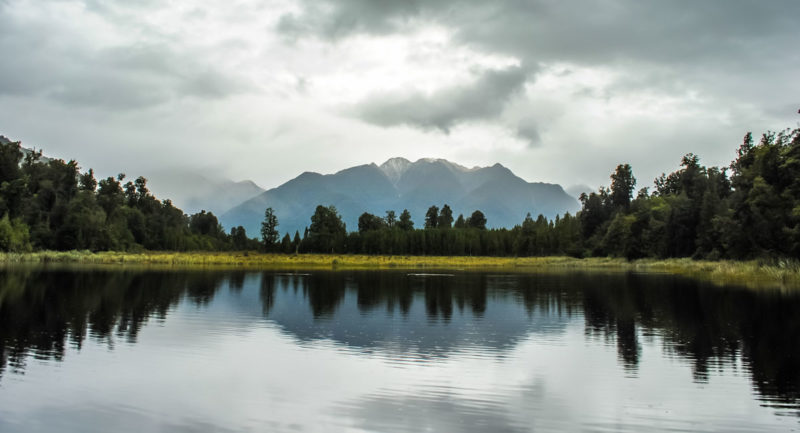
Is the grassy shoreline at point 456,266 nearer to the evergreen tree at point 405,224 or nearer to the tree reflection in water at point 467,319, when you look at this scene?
the tree reflection in water at point 467,319

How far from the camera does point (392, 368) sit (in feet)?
53.1

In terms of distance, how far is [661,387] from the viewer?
1421 cm

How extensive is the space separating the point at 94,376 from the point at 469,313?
19028 millimetres

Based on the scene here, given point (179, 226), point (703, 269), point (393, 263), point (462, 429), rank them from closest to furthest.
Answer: point (462, 429) < point (703, 269) < point (393, 263) < point (179, 226)

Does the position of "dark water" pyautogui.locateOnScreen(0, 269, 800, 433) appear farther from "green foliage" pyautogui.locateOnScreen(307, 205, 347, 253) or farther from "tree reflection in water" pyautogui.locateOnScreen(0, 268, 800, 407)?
"green foliage" pyautogui.locateOnScreen(307, 205, 347, 253)

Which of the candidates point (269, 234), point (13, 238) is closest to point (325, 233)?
point (269, 234)

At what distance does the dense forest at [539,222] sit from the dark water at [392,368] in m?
37.7

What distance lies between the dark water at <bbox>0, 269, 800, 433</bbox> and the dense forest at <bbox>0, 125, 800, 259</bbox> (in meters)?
37.7


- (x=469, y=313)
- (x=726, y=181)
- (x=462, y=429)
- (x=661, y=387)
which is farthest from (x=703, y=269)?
(x=462, y=429)

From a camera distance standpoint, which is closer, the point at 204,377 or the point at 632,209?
the point at 204,377

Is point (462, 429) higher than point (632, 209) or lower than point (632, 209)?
lower

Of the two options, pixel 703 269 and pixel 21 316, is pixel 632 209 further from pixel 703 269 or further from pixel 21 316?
pixel 21 316

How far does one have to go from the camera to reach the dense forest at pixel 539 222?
6322cm

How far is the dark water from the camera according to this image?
11492 mm
